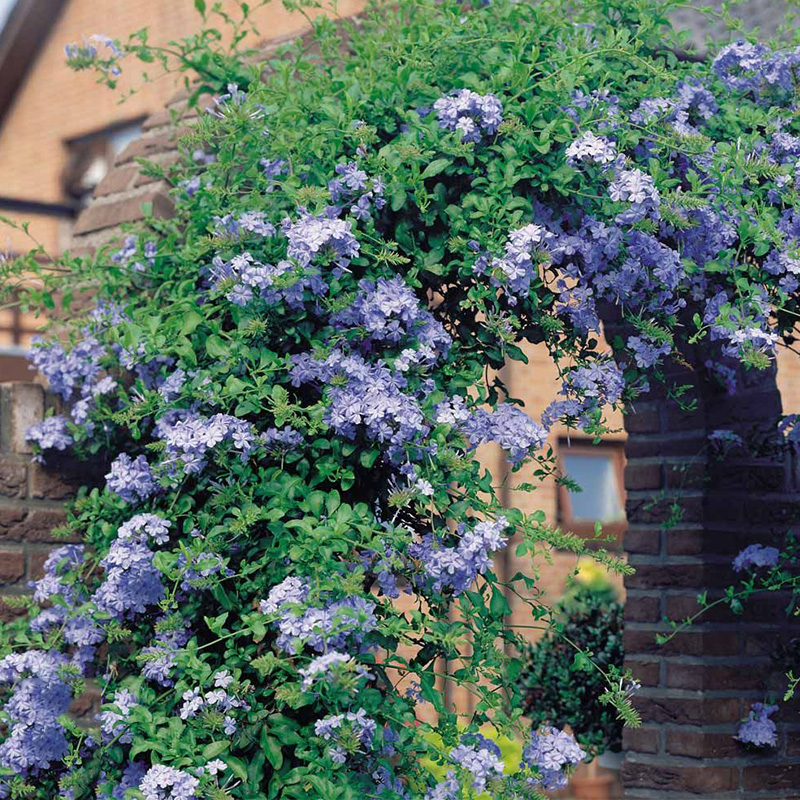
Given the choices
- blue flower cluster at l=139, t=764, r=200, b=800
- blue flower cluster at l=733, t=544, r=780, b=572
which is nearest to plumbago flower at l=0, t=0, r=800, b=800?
blue flower cluster at l=139, t=764, r=200, b=800

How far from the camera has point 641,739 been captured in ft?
12.4

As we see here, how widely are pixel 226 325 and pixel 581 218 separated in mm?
794

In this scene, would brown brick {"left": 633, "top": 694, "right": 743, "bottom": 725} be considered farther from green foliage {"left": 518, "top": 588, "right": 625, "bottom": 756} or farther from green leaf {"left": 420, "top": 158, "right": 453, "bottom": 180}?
green leaf {"left": 420, "top": 158, "right": 453, "bottom": 180}

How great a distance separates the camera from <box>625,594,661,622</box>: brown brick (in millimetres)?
3818

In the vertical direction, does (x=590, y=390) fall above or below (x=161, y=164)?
below

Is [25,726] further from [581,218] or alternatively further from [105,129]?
[105,129]

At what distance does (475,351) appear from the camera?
8.50 ft

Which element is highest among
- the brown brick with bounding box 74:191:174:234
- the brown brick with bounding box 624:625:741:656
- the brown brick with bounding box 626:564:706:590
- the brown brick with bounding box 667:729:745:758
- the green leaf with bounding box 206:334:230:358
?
the brown brick with bounding box 74:191:174:234

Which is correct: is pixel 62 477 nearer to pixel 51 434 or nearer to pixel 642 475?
pixel 51 434

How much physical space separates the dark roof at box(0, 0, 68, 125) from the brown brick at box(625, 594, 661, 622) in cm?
975

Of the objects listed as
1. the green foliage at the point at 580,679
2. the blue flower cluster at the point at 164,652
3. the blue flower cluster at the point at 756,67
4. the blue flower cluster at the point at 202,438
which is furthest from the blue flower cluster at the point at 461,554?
the green foliage at the point at 580,679

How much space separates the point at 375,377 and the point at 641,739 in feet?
6.23

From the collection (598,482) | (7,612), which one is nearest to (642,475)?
(7,612)

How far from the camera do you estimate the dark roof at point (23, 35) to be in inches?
467
